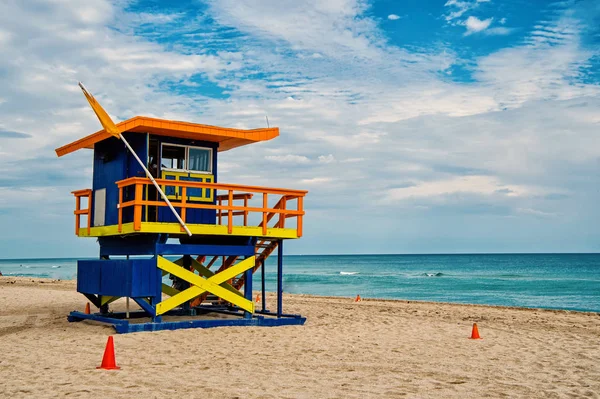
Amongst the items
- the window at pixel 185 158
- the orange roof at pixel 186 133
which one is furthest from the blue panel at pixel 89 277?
the orange roof at pixel 186 133

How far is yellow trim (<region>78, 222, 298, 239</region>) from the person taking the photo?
1360cm

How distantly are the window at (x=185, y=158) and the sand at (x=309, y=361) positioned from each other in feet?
12.7

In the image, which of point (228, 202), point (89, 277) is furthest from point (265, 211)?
point (89, 277)

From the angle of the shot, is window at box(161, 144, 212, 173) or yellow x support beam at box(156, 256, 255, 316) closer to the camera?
yellow x support beam at box(156, 256, 255, 316)

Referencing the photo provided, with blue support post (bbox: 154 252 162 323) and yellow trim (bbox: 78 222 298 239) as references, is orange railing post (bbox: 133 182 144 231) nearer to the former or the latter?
yellow trim (bbox: 78 222 298 239)

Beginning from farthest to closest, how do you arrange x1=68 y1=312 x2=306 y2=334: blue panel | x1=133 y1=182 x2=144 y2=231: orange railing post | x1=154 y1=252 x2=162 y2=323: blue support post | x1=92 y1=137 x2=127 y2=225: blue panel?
x1=92 y1=137 x2=127 y2=225: blue panel, x1=154 y1=252 x2=162 y2=323: blue support post, x1=68 y1=312 x2=306 y2=334: blue panel, x1=133 y1=182 x2=144 y2=231: orange railing post

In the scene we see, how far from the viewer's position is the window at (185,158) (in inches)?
601

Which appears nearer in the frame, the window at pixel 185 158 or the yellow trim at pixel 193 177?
the yellow trim at pixel 193 177

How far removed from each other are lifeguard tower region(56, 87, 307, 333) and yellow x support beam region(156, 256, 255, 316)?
2 cm

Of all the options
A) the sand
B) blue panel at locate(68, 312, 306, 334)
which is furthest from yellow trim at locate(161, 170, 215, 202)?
the sand

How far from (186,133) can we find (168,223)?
220 centimetres

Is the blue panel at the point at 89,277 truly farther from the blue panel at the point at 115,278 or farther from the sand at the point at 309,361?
the sand at the point at 309,361

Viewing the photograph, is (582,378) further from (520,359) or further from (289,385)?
(289,385)

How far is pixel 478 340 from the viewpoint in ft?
45.4
